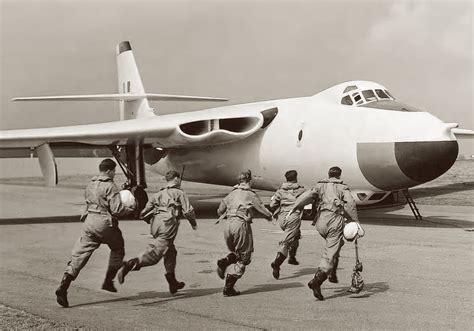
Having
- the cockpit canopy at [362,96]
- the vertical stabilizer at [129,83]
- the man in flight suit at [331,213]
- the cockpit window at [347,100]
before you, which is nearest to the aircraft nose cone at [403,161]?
the cockpit canopy at [362,96]

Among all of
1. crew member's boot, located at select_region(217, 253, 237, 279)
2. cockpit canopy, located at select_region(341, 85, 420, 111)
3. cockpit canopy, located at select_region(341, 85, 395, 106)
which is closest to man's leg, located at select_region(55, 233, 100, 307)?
crew member's boot, located at select_region(217, 253, 237, 279)

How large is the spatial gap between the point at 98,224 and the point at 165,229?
819 millimetres

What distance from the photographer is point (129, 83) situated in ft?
83.9

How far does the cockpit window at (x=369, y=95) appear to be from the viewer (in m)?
14.7

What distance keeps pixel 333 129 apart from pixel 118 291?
8044 millimetres

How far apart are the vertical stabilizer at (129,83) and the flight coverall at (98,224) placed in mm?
17026

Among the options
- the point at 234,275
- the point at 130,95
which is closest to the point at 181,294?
the point at 234,275

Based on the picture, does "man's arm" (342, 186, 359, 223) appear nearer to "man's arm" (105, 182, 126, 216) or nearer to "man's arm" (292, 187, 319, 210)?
"man's arm" (292, 187, 319, 210)

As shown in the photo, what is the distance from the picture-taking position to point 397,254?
10445 mm

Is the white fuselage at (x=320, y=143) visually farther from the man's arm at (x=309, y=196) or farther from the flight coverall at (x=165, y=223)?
the flight coverall at (x=165, y=223)

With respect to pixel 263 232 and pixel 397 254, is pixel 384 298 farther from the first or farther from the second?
pixel 263 232

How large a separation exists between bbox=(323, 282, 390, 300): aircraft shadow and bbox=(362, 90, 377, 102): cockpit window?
740 cm

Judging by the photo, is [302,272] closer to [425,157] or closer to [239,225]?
[239,225]

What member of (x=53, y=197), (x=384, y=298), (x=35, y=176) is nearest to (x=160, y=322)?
(x=384, y=298)
